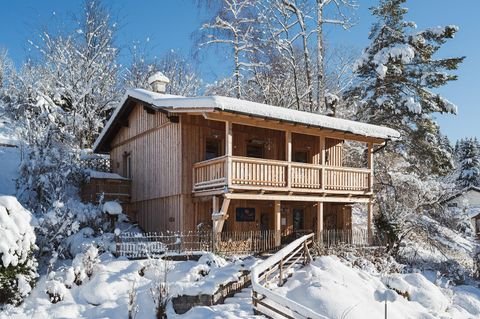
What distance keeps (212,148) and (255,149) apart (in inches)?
81.1

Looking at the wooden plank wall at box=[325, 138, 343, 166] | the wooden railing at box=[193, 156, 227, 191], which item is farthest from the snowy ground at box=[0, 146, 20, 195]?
the wooden plank wall at box=[325, 138, 343, 166]

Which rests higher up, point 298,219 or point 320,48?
point 320,48

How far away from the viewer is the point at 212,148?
19.9 m

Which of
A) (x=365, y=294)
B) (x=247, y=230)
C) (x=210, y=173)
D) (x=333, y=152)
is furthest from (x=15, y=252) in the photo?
(x=333, y=152)

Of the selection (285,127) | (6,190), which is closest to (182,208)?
(285,127)

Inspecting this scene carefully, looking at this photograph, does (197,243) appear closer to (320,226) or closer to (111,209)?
(111,209)

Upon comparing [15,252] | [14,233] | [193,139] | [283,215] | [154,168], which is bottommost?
[15,252]

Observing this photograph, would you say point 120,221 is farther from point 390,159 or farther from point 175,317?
point 390,159

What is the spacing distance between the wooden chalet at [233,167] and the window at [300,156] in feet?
0.15

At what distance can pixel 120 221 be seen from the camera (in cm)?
2053

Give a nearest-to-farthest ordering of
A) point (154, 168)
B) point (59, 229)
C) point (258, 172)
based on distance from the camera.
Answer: point (59, 229) → point (258, 172) → point (154, 168)

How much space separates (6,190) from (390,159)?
64.0 ft

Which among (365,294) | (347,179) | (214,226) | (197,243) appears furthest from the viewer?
(347,179)

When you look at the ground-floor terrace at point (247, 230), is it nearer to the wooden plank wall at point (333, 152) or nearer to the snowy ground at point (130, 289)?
the snowy ground at point (130, 289)
